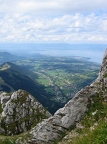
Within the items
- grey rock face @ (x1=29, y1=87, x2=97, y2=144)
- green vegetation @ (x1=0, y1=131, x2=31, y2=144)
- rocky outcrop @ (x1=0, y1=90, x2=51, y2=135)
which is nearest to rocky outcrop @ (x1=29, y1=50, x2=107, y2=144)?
grey rock face @ (x1=29, y1=87, x2=97, y2=144)

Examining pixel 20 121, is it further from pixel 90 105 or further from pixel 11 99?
pixel 90 105

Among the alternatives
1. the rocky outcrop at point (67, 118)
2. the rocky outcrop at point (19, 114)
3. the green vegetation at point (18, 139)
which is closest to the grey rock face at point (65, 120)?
the rocky outcrop at point (67, 118)

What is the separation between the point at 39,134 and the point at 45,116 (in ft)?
124

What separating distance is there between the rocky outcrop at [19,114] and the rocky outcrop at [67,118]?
32446 mm

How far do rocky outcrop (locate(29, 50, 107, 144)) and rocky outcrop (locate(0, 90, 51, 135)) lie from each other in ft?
106

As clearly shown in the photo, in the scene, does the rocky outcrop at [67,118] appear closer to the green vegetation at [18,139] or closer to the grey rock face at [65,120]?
the grey rock face at [65,120]

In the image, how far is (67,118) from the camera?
30062mm

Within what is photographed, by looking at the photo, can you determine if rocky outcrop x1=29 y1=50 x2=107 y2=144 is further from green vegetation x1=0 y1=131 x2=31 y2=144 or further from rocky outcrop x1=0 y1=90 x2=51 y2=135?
rocky outcrop x1=0 y1=90 x2=51 y2=135

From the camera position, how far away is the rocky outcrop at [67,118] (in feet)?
94.4

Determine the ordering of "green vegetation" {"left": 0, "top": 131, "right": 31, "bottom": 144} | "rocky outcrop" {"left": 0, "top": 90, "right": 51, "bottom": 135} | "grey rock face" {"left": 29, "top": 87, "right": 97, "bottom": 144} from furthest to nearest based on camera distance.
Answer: "rocky outcrop" {"left": 0, "top": 90, "right": 51, "bottom": 135} < "green vegetation" {"left": 0, "top": 131, "right": 31, "bottom": 144} < "grey rock face" {"left": 29, "top": 87, "right": 97, "bottom": 144}

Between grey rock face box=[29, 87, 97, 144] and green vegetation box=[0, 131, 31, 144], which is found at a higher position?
grey rock face box=[29, 87, 97, 144]

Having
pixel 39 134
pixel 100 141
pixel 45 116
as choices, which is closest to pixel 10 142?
pixel 39 134

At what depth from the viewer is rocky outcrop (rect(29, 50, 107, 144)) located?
28.8 m

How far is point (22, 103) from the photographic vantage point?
2785 inches
